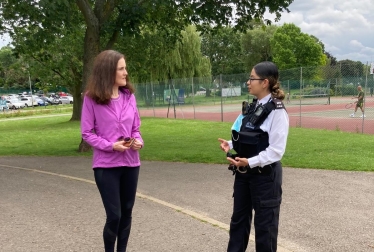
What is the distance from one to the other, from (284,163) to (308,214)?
3.68 metres

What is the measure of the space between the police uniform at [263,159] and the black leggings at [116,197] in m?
0.96

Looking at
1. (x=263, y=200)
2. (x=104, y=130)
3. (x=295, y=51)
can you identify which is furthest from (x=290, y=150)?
(x=295, y=51)

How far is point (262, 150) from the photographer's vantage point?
3.36m

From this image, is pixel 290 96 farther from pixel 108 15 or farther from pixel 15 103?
pixel 15 103

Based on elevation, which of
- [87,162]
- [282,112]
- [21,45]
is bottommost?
[87,162]

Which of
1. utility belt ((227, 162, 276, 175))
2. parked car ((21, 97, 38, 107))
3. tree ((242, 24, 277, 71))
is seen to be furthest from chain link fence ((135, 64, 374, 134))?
tree ((242, 24, 277, 71))

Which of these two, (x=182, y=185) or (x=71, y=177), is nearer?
(x=182, y=185)

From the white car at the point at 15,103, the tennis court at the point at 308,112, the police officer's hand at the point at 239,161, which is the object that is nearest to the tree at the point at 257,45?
the white car at the point at 15,103

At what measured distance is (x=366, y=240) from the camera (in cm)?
446

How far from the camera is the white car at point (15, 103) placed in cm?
5319

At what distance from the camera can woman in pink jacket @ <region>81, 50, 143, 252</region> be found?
3.60 m

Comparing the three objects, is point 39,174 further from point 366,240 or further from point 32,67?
point 32,67

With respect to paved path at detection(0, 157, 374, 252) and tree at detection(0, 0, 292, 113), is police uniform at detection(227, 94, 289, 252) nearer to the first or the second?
paved path at detection(0, 157, 374, 252)

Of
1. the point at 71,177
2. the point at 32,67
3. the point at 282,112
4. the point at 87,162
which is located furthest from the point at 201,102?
the point at 282,112
